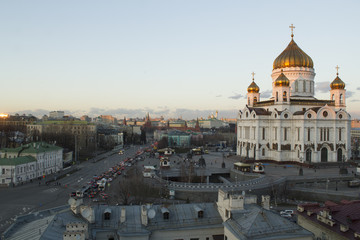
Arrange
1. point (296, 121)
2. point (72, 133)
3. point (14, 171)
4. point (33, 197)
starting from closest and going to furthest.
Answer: point (33, 197)
point (14, 171)
point (296, 121)
point (72, 133)

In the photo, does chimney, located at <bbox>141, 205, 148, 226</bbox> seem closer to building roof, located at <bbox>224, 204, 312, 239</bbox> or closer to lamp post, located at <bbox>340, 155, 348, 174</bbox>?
building roof, located at <bbox>224, 204, 312, 239</bbox>

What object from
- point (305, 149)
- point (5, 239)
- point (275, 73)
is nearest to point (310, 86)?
point (275, 73)

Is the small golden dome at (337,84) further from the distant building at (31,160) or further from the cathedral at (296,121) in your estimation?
the distant building at (31,160)

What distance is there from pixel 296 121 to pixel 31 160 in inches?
1843

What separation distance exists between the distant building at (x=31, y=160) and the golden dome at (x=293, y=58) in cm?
4867

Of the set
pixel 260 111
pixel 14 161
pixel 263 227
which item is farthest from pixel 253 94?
pixel 263 227

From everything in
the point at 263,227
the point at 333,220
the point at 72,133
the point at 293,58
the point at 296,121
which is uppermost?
the point at 293,58

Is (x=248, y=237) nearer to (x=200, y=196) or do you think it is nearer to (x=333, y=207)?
(x=333, y=207)

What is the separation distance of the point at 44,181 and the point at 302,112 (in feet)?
151

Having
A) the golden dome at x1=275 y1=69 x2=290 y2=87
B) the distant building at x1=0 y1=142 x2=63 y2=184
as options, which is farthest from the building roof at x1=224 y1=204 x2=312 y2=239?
the golden dome at x1=275 y1=69 x2=290 y2=87

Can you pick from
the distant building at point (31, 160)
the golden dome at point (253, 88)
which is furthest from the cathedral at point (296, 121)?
the distant building at point (31, 160)

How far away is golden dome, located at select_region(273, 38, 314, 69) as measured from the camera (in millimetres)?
64312

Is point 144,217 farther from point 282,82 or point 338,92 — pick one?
point 338,92

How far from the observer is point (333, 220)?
19.0 meters
